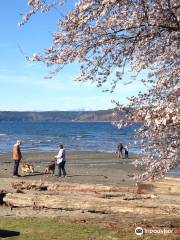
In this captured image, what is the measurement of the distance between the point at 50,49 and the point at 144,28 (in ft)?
7.20

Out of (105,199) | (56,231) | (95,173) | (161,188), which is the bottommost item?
(56,231)

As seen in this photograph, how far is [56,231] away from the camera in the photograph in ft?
50.0

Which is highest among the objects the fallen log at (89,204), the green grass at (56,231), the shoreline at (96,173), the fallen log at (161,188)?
the shoreline at (96,173)

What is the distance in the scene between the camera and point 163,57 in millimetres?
12328

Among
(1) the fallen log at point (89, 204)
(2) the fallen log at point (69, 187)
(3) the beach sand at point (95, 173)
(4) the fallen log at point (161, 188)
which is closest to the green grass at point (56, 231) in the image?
(1) the fallen log at point (89, 204)

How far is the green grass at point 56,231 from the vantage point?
14.5 metres

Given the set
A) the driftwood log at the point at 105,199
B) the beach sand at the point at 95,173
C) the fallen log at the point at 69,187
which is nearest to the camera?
the driftwood log at the point at 105,199

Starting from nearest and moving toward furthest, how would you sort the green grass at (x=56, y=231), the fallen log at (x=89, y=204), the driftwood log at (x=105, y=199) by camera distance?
the green grass at (x=56, y=231) < the fallen log at (x=89, y=204) < the driftwood log at (x=105, y=199)

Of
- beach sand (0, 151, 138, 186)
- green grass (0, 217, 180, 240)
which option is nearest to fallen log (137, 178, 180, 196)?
green grass (0, 217, 180, 240)

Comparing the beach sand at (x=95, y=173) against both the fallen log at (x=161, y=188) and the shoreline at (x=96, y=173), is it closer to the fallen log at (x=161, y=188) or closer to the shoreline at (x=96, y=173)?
the shoreline at (x=96, y=173)

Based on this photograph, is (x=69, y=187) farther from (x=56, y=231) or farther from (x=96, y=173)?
(x=96, y=173)

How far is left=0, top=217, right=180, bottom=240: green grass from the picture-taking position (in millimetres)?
14461

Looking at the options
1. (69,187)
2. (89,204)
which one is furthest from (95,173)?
(89,204)

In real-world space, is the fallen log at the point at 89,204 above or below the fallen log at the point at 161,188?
below
